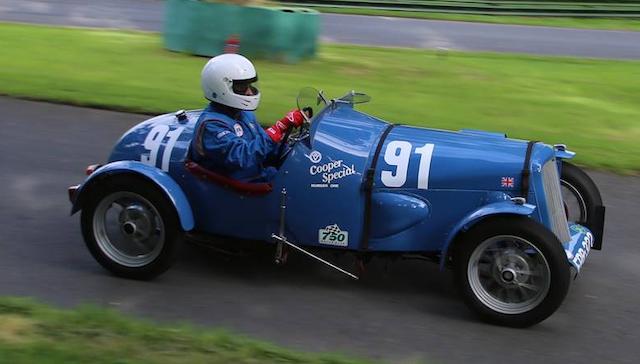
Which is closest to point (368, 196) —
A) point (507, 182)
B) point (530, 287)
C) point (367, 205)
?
point (367, 205)

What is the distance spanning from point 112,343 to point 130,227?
148 cm

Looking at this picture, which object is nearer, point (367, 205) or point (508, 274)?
point (508, 274)

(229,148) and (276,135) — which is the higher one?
(276,135)

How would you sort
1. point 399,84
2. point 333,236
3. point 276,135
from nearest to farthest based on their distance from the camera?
point 333,236 < point 276,135 < point 399,84

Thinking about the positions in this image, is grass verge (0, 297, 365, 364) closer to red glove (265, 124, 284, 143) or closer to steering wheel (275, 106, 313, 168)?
steering wheel (275, 106, 313, 168)

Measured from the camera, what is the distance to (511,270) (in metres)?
4.84

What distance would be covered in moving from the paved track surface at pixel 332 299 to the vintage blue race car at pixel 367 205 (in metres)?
0.19

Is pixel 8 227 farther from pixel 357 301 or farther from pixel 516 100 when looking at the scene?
pixel 516 100

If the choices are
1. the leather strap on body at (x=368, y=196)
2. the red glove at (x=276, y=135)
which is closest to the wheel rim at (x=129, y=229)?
the red glove at (x=276, y=135)

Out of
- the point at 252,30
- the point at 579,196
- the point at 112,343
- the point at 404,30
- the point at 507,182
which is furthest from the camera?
the point at 404,30

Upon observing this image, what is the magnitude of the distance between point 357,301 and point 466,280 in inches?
28.2

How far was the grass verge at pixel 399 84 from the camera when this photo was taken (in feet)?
32.8

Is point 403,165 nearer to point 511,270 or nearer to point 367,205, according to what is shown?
point 367,205

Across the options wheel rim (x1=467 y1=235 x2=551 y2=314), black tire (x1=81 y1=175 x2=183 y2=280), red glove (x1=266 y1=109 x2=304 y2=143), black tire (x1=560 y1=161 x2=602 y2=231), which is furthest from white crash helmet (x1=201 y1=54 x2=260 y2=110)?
black tire (x1=560 y1=161 x2=602 y2=231)
